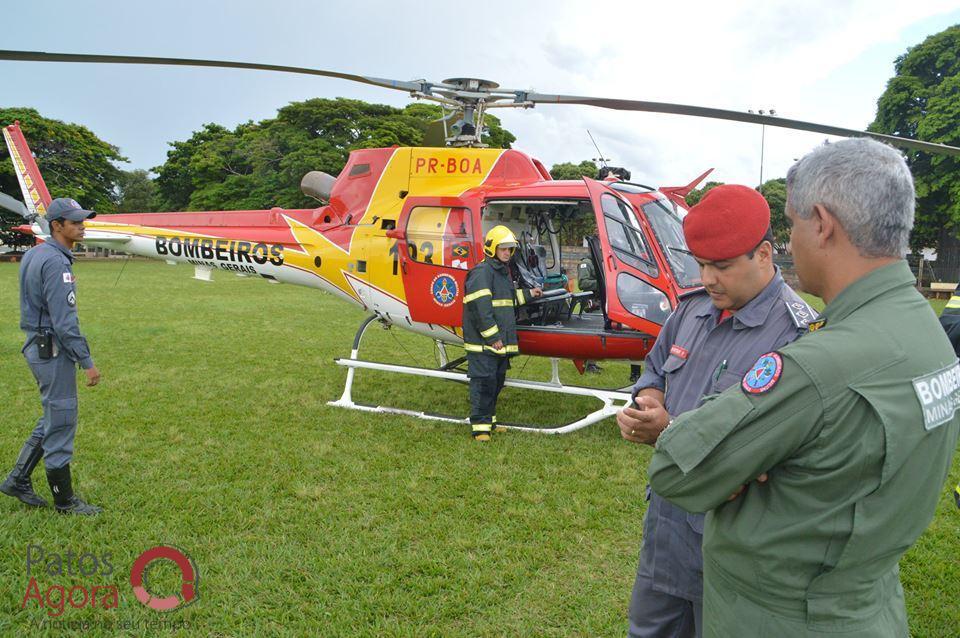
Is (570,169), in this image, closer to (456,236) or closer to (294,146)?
(294,146)

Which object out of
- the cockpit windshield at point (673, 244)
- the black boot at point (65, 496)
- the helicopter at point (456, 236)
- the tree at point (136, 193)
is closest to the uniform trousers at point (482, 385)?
the helicopter at point (456, 236)

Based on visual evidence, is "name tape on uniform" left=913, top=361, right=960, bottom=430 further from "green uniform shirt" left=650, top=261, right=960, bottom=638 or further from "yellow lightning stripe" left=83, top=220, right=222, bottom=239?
"yellow lightning stripe" left=83, top=220, right=222, bottom=239

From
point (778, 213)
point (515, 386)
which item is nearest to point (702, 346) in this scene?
point (515, 386)

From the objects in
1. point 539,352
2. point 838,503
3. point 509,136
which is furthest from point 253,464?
point 509,136

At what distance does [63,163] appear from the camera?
38.7 metres

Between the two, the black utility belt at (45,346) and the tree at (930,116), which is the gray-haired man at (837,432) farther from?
the tree at (930,116)

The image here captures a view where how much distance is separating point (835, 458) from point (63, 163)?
4677 cm

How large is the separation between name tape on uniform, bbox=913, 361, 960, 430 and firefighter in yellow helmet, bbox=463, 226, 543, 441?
4.70 metres

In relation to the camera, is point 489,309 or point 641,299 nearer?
point 641,299

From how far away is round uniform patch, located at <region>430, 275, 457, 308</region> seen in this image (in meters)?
6.36

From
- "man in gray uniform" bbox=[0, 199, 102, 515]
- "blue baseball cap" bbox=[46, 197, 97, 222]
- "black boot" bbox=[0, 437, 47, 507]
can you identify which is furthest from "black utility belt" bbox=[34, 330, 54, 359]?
"blue baseball cap" bbox=[46, 197, 97, 222]

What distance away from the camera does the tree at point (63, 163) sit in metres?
36.6
